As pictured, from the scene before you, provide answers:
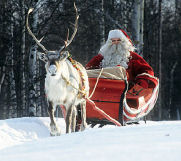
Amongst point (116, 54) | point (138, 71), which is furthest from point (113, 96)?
point (116, 54)

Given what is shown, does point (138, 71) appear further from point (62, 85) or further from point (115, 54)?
point (62, 85)

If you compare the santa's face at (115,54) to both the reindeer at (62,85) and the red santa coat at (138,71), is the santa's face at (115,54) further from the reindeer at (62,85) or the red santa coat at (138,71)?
the reindeer at (62,85)

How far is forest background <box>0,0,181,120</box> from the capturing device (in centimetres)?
1232

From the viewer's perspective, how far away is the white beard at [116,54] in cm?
675

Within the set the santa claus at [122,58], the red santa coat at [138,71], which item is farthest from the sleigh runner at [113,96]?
the santa claus at [122,58]

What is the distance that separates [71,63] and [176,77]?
25192 mm

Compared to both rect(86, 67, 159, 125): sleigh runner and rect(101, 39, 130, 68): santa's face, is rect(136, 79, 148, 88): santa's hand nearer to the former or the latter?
rect(86, 67, 159, 125): sleigh runner

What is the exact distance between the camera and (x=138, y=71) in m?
6.41

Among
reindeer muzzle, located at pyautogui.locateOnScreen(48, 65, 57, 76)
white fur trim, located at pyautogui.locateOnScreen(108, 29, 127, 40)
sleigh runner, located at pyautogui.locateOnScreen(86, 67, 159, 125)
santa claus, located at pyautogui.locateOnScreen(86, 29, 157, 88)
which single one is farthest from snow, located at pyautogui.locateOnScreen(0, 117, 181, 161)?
white fur trim, located at pyautogui.locateOnScreen(108, 29, 127, 40)

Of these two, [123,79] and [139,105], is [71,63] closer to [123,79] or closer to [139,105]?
[123,79]

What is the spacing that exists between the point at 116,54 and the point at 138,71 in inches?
27.7

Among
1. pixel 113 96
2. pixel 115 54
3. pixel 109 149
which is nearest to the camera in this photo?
pixel 109 149

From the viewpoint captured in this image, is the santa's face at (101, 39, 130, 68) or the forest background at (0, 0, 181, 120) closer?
the santa's face at (101, 39, 130, 68)

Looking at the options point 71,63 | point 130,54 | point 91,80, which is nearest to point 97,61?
point 130,54
